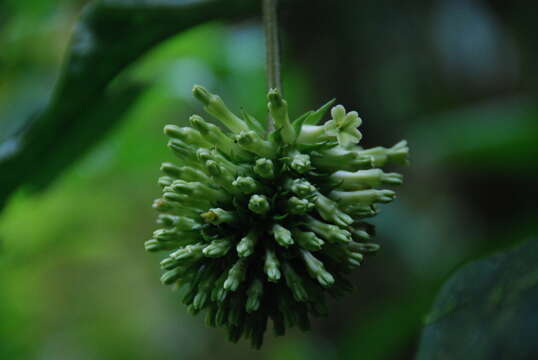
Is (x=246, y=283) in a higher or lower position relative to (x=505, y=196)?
lower

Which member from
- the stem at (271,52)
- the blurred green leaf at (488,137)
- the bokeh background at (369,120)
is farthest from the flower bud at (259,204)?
the blurred green leaf at (488,137)

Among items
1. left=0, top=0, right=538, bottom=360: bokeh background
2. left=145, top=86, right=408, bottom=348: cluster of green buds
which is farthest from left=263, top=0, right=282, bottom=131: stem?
left=0, top=0, right=538, bottom=360: bokeh background

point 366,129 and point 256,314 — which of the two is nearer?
point 256,314

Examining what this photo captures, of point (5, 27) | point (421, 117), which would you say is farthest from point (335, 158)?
point (421, 117)

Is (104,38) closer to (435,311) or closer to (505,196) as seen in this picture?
(435,311)

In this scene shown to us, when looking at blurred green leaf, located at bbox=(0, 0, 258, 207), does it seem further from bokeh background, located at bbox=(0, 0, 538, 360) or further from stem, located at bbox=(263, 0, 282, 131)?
bokeh background, located at bbox=(0, 0, 538, 360)
